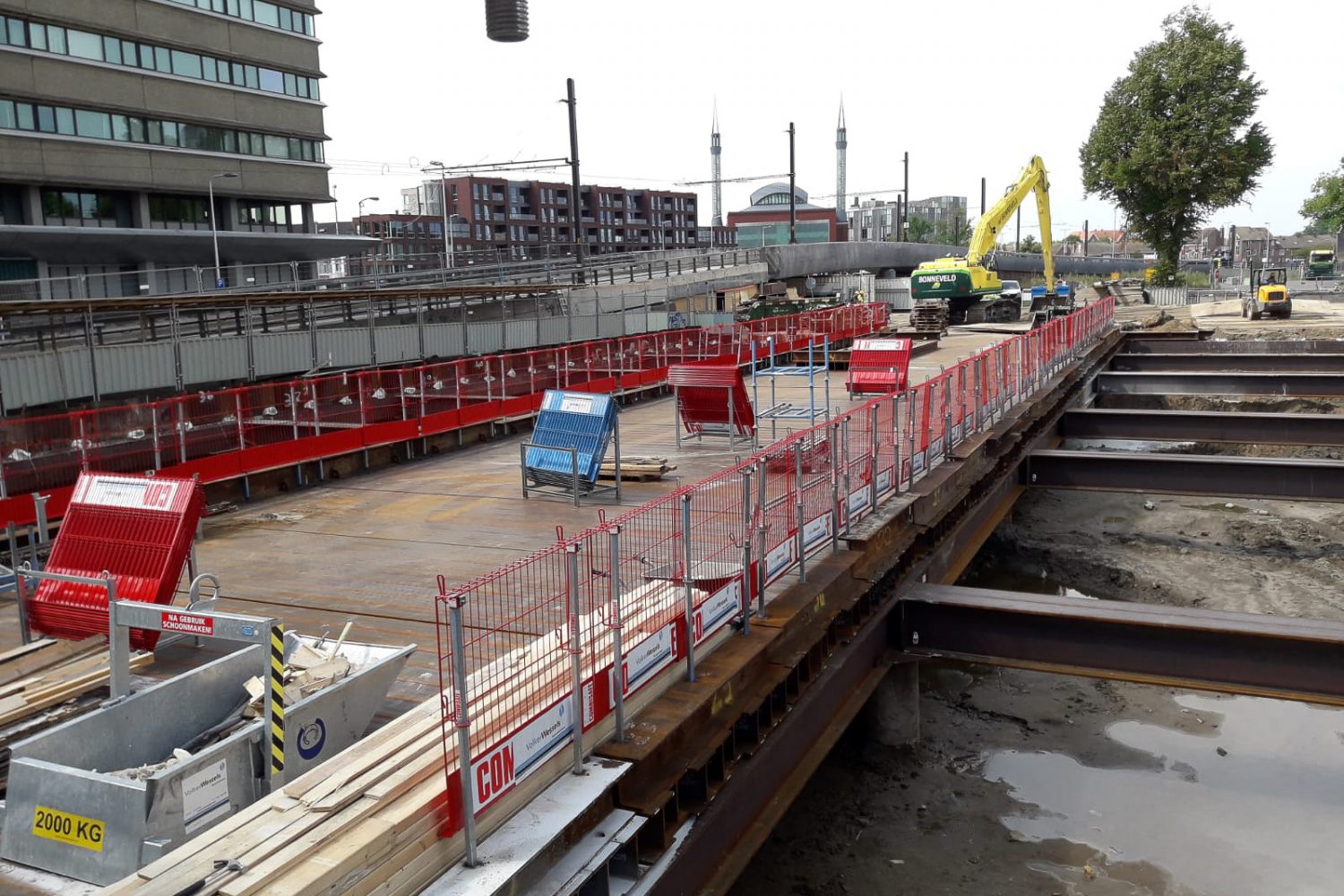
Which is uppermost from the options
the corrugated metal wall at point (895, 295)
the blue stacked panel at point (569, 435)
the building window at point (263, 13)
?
the building window at point (263, 13)

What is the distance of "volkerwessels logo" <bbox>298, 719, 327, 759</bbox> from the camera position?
19.9 feet

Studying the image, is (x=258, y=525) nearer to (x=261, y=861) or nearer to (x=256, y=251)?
(x=261, y=861)

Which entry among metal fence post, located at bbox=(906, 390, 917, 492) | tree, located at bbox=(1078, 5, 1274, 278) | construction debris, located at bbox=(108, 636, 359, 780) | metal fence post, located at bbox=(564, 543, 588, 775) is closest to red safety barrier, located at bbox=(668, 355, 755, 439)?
metal fence post, located at bbox=(906, 390, 917, 492)

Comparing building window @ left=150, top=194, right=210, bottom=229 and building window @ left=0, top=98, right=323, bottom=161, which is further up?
building window @ left=0, top=98, right=323, bottom=161

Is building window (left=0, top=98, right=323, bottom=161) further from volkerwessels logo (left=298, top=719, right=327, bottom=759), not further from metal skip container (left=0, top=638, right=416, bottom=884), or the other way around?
volkerwessels logo (left=298, top=719, right=327, bottom=759)

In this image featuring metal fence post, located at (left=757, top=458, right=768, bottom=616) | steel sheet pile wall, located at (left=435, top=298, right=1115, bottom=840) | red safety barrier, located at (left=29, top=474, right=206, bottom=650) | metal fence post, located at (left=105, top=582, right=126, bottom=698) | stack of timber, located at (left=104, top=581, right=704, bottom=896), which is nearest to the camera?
stack of timber, located at (left=104, top=581, right=704, bottom=896)

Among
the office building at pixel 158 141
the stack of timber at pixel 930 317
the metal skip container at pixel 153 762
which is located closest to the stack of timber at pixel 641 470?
the metal skip container at pixel 153 762

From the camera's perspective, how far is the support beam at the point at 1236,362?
28.1m

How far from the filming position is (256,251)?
5944 centimetres

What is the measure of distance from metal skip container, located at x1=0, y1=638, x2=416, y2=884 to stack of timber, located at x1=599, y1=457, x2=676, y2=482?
7.92 metres

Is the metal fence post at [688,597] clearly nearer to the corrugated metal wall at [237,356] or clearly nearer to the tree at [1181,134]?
the corrugated metal wall at [237,356]

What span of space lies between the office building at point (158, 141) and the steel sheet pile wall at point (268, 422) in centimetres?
2336

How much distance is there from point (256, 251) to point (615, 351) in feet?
135

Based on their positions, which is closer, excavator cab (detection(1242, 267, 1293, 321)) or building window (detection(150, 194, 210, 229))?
excavator cab (detection(1242, 267, 1293, 321))
